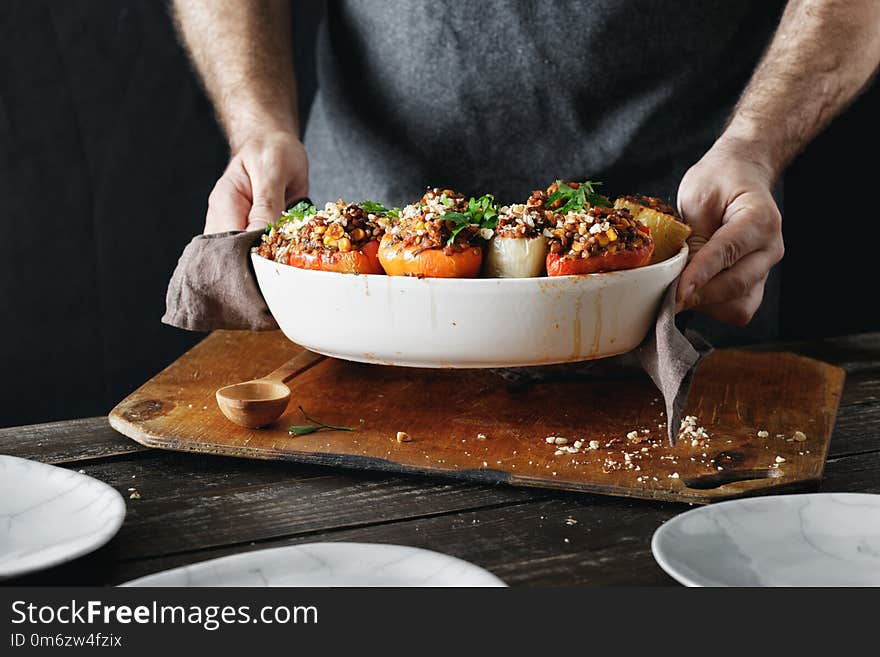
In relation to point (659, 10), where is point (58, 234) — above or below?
below

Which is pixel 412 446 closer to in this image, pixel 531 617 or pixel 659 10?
pixel 531 617

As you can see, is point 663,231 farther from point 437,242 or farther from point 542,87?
point 542,87

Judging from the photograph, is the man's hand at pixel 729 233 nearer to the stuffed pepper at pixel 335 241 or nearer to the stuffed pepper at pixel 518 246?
the stuffed pepper at pixel 518 246

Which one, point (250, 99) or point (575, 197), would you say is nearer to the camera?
point (575, 197)

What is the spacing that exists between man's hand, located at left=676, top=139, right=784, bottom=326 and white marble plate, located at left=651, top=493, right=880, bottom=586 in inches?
12.4

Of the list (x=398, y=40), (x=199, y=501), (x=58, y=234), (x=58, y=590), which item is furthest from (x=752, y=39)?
(x=58, y=234)

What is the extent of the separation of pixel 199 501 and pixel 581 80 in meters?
1.06

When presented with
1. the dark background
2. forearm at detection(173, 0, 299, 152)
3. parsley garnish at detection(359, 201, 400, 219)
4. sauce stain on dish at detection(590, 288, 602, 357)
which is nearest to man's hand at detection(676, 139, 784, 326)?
sauce stain on dish at detection(590, 288, 602, 357)

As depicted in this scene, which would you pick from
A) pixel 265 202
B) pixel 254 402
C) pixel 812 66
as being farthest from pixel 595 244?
pixel 812 66

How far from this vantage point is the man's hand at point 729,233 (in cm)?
117

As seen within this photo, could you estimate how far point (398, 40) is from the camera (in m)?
1.78

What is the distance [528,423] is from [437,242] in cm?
25

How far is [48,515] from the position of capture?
2.85ft

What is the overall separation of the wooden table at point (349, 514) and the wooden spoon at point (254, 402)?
60 millimetres
